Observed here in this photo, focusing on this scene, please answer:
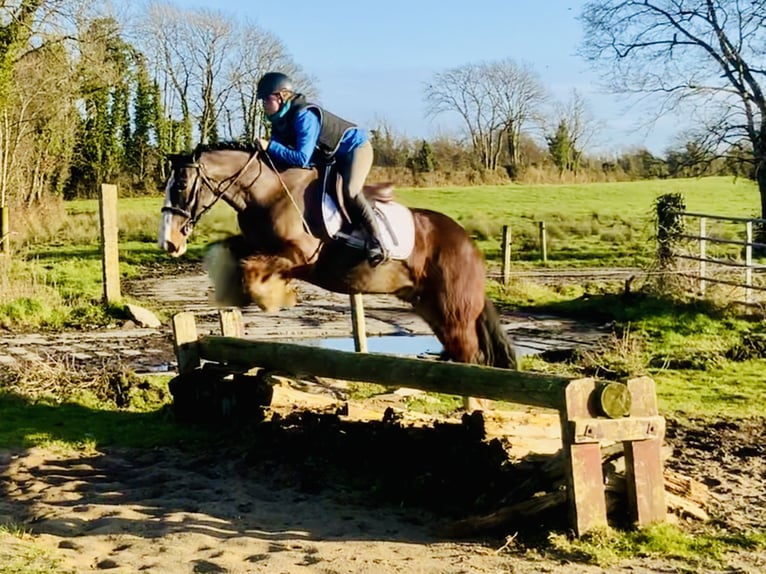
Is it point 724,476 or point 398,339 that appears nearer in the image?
point 724,476

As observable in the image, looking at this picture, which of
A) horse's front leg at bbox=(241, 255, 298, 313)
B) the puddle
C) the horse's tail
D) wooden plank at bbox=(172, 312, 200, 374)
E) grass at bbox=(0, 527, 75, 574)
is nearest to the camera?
grass at bbox=(0, 527, 75, 574)

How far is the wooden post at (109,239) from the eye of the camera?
14.4m

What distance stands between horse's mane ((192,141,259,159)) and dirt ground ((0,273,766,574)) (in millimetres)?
Answer: 2021

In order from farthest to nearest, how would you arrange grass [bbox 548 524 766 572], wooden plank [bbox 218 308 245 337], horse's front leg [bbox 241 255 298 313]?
1. wooden plank [bbox 218 308 245 337]
2. horse's front leg [bbox 241 255 298 313]
3. grass [bbox 548 524 766 572]

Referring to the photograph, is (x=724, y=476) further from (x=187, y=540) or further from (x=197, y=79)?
(x=197, y=79)

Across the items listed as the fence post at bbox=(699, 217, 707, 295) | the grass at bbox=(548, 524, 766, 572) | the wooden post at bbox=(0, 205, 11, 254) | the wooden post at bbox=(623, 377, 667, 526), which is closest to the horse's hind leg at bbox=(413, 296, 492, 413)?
the wooden post at bbox=(623, 377, 667, 526)

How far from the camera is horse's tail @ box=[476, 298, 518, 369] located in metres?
7.26

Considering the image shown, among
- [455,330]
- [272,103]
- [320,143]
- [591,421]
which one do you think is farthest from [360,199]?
[591,421]

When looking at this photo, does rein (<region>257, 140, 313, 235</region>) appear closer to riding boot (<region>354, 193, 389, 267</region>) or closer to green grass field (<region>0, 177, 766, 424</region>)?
riding boot (<region>354, 193, 389, 267</region>)

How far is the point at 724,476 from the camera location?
6.29 metres

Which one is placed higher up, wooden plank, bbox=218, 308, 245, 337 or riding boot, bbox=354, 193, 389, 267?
riding boot, bbox=354, 193, 389, 267

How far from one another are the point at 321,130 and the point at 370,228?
2.43ft

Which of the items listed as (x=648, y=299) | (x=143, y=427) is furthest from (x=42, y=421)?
(x=648, y=299)

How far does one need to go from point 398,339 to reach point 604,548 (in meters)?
8.78
